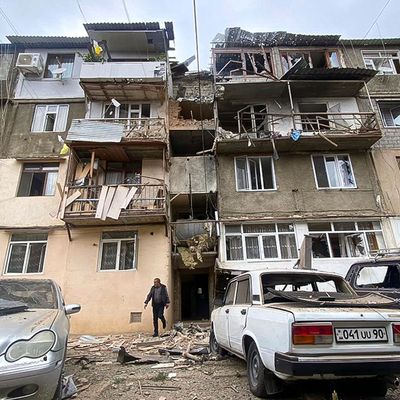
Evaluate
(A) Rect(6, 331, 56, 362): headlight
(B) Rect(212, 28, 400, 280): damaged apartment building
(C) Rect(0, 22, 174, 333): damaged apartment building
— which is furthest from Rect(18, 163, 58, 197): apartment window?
(A) Rect(6, 331, 56, 362): headlight

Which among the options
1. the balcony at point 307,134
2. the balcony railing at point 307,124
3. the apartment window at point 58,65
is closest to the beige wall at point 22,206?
the apartment window at point 58,65

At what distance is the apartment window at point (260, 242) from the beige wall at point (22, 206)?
7.42 metres

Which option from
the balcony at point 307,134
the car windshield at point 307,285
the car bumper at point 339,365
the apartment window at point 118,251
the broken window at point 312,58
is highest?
the broken window at point 312,58

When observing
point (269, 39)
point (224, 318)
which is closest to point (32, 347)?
point (224, 318)

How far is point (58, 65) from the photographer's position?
16.3m

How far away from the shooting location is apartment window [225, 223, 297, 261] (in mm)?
12578

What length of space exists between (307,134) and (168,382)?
12.0 metres

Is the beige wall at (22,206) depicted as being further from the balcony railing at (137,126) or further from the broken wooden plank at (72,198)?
the balcony railing at (137,126)

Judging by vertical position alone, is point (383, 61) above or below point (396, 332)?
above

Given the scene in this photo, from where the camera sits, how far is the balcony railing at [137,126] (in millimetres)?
13188

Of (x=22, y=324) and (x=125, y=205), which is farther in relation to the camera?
(x=125, y=205)

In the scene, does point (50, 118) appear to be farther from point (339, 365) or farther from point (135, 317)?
point (339, 365)

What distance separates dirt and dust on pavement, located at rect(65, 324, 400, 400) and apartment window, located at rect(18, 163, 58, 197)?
873cm

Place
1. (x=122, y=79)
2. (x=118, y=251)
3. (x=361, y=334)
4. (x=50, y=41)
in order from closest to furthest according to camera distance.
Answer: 1. (x=361, y=334)
2. (x=118, y=251)
3. (x=122, y=79)
4. (x=50, y=41)
